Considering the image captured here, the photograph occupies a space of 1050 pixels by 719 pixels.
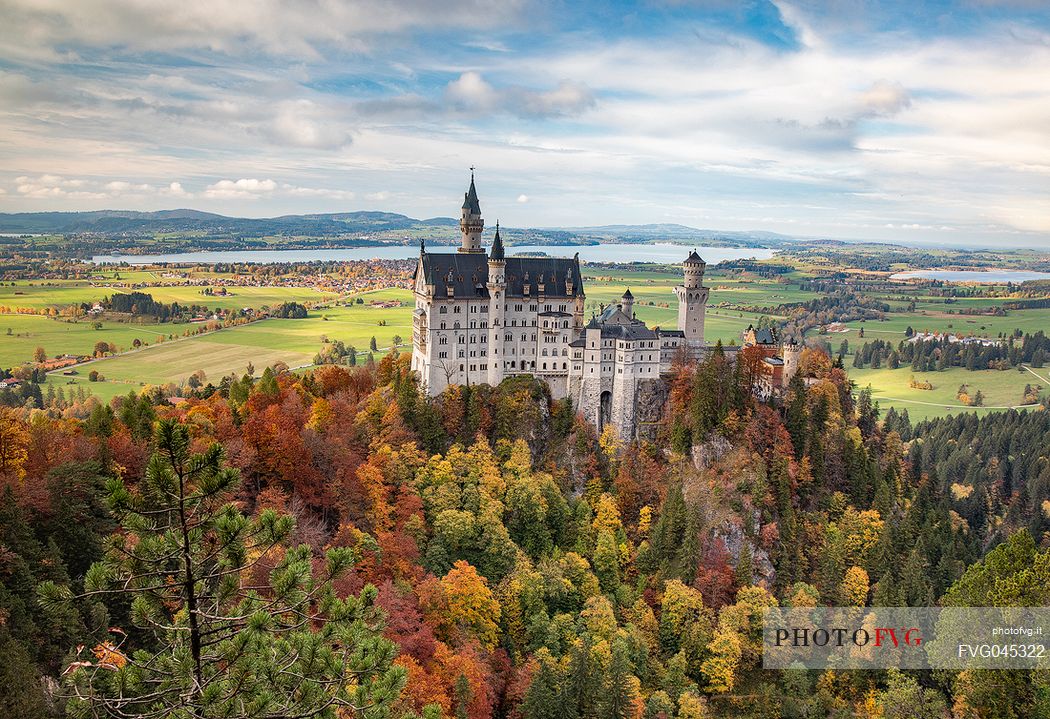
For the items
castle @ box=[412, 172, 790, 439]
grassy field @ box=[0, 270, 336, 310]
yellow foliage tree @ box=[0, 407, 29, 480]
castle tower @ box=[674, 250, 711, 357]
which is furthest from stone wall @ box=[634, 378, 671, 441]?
grassy field @ box=[0, 270, 336, 310]

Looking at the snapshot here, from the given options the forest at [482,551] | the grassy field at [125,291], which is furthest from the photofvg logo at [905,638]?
the grassy field at [125,291]

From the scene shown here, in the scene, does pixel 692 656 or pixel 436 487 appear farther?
pixel 436 487

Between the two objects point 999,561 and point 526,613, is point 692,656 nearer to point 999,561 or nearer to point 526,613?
point 526,613

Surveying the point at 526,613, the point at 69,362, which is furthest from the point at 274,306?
the point at 526,613

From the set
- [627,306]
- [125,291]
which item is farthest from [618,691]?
[125,291]

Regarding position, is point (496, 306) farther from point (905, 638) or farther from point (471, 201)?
point (905, 638)

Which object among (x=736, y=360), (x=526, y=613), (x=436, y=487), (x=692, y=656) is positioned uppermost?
(x=736, y=360)

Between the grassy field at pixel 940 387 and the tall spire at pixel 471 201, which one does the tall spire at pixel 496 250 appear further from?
the grassy field at pixel 940 387
